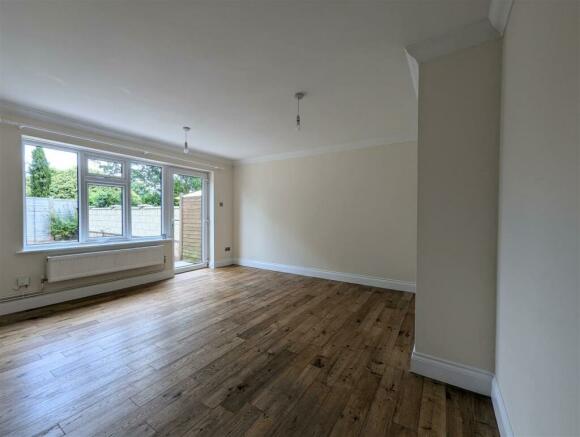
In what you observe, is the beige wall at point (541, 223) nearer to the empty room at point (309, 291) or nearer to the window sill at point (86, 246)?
the empty room at point (309, 291)

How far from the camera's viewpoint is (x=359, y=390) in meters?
1.74

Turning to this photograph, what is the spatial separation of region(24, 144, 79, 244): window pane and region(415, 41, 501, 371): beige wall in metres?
4.44

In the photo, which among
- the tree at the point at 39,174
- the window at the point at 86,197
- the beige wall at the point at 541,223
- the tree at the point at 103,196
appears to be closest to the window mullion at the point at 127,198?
the window at the point at 86,197

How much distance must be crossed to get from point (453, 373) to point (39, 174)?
16.4ft

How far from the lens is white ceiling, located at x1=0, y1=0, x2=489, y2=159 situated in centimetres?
152

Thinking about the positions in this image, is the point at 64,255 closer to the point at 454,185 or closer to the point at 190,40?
the point at 190,40

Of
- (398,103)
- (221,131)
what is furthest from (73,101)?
(398,103)

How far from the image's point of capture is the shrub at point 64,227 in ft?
11.2

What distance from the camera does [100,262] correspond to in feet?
12.0

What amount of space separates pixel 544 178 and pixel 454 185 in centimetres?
81

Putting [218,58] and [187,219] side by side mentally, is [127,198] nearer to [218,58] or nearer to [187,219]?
[187,219]

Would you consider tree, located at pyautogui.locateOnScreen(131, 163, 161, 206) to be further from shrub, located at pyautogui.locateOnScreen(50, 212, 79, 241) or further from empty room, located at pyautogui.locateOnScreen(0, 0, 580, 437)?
shrub, located at pyautogui.locateOnScreen(50, 212, 79, 241)

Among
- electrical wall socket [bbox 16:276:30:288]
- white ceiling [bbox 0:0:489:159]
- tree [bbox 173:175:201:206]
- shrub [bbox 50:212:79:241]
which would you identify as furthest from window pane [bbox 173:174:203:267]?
electrical wall socket [bbox 16:276:30:288]

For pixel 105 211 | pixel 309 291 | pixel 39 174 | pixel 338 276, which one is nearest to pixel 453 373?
pixel 309 291
